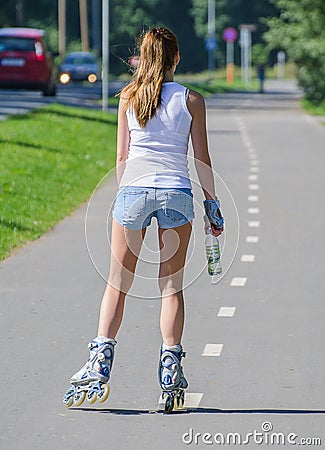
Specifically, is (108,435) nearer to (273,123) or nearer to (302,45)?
(273,123)

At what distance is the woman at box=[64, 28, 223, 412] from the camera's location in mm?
6207

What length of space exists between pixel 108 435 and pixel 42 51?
31856 millimetres

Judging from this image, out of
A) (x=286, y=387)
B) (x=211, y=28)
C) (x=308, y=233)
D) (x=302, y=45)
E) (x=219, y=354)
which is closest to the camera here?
(x=286, y=387)

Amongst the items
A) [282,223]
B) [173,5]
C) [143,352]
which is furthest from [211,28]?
[143,352]

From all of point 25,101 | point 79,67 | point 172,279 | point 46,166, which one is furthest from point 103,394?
point 79,67

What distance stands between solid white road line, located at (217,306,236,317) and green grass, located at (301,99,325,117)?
32.8 meters

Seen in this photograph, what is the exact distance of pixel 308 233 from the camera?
525 inches

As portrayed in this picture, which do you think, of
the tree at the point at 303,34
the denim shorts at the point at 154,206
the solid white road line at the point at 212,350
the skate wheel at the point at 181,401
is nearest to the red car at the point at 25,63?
the tree at the point at 303,34

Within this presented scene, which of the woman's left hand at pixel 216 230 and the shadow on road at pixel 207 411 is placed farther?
the woman's left hand at pixel 216 230

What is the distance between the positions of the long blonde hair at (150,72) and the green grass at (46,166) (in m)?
5.34

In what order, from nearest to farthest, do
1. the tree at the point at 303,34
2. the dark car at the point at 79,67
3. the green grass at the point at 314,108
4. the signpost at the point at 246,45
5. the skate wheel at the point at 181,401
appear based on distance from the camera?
1. the skate wheel at the point at 181,401
2. the green grass at the point at 314,108
3. the tree at the point at 303,34
4. the dark car at the point at 79,67
5. the signpost at the point at 246,45

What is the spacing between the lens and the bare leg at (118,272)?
632cm

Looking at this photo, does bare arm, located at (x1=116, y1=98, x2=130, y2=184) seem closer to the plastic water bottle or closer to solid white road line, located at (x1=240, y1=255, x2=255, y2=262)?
the plastic water bottle

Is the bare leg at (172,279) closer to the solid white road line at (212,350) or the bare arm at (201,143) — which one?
the bare arm at (201,143)
